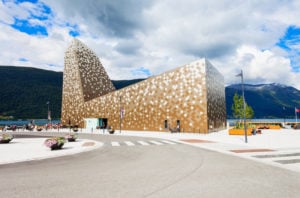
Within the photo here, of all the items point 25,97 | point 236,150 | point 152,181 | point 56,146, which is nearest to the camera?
point 152,181

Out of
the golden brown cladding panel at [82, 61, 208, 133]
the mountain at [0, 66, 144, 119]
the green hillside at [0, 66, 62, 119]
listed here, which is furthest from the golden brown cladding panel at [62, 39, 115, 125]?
the green hillside at [0, 66, 62, 119]

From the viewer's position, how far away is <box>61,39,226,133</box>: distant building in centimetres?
4028

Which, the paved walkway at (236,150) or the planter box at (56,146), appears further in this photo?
the planter box at (56,146)

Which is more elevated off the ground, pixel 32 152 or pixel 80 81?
pixel 80 81

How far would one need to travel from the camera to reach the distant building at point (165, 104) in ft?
132

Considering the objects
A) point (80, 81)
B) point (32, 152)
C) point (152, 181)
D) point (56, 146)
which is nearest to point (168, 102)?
point (56, 146)

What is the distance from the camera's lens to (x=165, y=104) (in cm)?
4475

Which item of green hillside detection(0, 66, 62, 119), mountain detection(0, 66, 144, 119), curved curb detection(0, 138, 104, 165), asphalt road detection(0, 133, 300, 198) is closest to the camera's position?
asphalt road detection(0, 133, 300, 198)

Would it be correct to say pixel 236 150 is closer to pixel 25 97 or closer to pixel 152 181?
pixel 152 181

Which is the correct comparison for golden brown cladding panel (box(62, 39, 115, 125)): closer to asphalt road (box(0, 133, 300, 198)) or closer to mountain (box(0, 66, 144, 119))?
asphalt road (box(0, 133, 300, 198))

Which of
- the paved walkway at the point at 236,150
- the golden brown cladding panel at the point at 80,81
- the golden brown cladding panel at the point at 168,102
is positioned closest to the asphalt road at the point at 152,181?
the paved walkway at the point at 236,150

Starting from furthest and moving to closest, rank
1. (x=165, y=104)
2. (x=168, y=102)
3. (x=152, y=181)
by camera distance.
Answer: (x=165, y=104), (x=168, y=102), (x=152, y=181)

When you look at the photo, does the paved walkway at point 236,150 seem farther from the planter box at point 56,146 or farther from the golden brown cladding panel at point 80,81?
the golden brown cladding panel at point 80,81

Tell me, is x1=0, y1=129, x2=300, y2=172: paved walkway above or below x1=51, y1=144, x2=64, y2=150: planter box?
below
